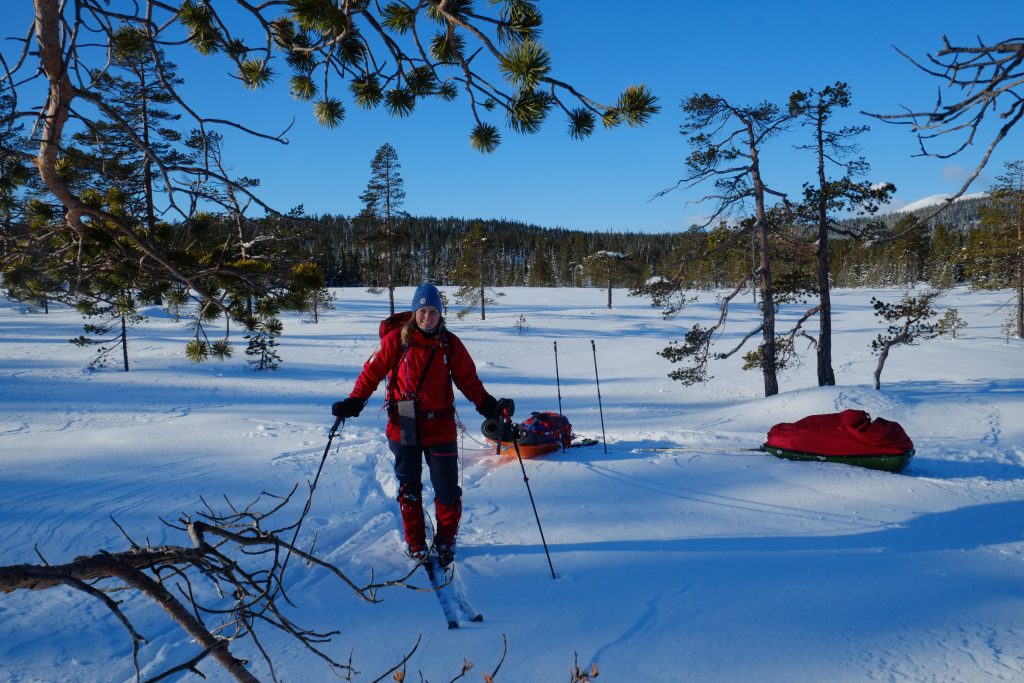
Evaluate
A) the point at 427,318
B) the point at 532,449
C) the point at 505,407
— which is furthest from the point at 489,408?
the point at 532,449

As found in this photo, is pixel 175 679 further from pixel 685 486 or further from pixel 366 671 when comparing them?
pixel 685 486

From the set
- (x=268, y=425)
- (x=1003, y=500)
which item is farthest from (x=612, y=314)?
(x=1003, y=500)

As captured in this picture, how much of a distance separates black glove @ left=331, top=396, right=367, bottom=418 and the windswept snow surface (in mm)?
811

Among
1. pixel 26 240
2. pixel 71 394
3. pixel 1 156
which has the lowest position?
pixel 71 394

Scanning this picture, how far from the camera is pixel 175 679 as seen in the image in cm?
266

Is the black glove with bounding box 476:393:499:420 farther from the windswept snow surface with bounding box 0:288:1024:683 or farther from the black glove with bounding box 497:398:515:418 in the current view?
the windswept snow surface with bounding box 0:288:1024:683

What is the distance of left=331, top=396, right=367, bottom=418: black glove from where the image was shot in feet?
12.1

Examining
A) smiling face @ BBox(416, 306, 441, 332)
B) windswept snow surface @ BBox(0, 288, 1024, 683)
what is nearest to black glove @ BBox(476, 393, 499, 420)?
smiling face @ BBox(416, 306, 441, 332)

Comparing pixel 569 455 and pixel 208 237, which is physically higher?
pixel 208 237

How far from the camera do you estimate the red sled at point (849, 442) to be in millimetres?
5656

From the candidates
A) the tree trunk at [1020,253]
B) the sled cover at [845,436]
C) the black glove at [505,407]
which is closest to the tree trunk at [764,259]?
the sled cover at [845,436]

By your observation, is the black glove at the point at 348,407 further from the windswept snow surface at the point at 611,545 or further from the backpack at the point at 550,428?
the backpack at the point at 550,428

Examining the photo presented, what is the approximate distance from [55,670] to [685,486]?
4900mm

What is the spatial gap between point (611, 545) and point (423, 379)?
194 centimetres
